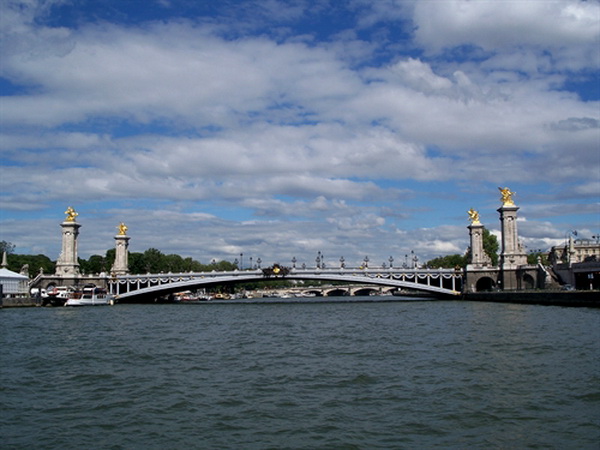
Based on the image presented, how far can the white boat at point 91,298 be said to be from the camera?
66.3 meters

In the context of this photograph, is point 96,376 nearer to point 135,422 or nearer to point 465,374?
point 135,422

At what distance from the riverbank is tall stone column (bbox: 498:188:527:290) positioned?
6.57 meters

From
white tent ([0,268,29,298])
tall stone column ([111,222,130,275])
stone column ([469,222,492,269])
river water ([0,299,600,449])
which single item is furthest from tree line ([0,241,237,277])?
river water ([0,299,600,449])

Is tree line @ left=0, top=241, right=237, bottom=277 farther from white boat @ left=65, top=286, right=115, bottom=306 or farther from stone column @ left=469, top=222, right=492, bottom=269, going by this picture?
stone column @ left=469, top=222, right=492, bottom=269

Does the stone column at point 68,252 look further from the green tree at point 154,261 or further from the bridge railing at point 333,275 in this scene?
the green tree at point 154,261

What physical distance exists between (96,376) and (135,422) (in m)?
5.83

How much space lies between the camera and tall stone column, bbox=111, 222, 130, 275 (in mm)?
83562

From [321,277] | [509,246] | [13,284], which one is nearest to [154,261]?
[13,284]

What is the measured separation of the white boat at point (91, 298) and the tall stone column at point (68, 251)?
689 centimetres

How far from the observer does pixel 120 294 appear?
253 feet

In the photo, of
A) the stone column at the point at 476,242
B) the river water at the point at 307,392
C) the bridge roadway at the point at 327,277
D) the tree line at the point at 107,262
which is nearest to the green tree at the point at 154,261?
the tree line at the point at 107,262

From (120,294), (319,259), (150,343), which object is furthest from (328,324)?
(319,259)

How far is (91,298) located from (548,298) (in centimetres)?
4333

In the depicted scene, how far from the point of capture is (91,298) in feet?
225
